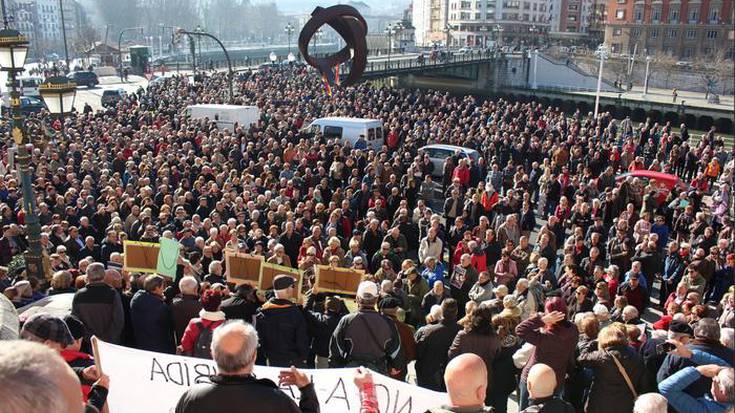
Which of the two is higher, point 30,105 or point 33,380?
point 33,380

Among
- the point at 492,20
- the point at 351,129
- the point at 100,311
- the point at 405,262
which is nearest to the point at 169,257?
the point at 100,311

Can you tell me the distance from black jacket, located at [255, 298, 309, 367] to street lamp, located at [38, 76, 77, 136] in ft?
17.4

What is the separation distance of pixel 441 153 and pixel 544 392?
53.1 feet

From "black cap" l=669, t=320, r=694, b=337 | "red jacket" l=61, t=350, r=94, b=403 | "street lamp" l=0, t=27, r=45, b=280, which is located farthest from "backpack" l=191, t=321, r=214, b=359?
"black cap" l=669, t=320, r=694, b=337

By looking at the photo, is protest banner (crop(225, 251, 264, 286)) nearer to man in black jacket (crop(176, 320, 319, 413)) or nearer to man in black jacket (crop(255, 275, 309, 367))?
man in black jacket (crop(255, 275, 309, 367))

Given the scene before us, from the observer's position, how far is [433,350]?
6145 millimetres

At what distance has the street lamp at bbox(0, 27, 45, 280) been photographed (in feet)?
25.6

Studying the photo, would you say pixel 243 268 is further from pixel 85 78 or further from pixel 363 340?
pixel 85 78

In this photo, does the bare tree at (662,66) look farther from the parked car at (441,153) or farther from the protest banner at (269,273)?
the protest banner at (269,273)

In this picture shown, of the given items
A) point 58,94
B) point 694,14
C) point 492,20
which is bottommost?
point 58,94

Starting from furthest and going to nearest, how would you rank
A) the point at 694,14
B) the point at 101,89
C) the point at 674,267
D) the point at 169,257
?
the point at 694,14 → the point at 101,89 → the point at 674,267 → the point at 169,257

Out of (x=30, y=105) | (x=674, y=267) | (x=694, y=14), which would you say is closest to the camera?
(x=674, y=267)

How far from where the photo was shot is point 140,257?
28.3ft

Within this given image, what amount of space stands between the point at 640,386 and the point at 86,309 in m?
4.85
